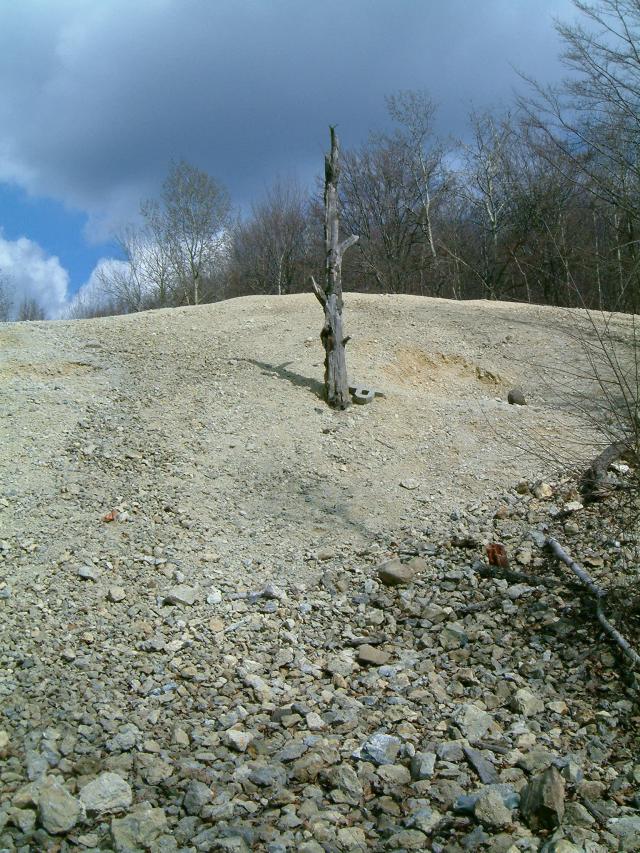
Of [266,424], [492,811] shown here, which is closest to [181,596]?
[492,811]

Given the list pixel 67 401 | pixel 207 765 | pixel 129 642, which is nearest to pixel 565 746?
pixel 207 765

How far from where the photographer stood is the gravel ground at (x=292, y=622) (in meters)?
2.63

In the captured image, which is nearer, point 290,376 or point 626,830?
point 626,830

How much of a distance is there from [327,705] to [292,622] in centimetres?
83

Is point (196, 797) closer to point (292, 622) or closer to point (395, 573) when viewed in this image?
point (292, 622)

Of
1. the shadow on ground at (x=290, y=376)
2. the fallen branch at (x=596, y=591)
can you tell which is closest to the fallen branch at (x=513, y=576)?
the fallen branch at (x=596, y=591)

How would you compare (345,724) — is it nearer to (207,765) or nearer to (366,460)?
(207,765)

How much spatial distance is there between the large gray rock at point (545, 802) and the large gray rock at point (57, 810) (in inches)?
68.0

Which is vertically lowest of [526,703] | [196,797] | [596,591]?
[196,797]

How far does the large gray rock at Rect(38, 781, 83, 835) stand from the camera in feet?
8.35

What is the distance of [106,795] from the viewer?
270cm

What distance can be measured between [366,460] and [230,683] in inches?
121

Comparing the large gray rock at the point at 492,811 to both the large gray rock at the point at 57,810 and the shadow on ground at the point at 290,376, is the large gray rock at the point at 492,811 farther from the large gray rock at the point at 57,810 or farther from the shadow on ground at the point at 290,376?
the shadow on ground at the point at 290,376

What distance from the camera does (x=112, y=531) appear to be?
4.93 metres
